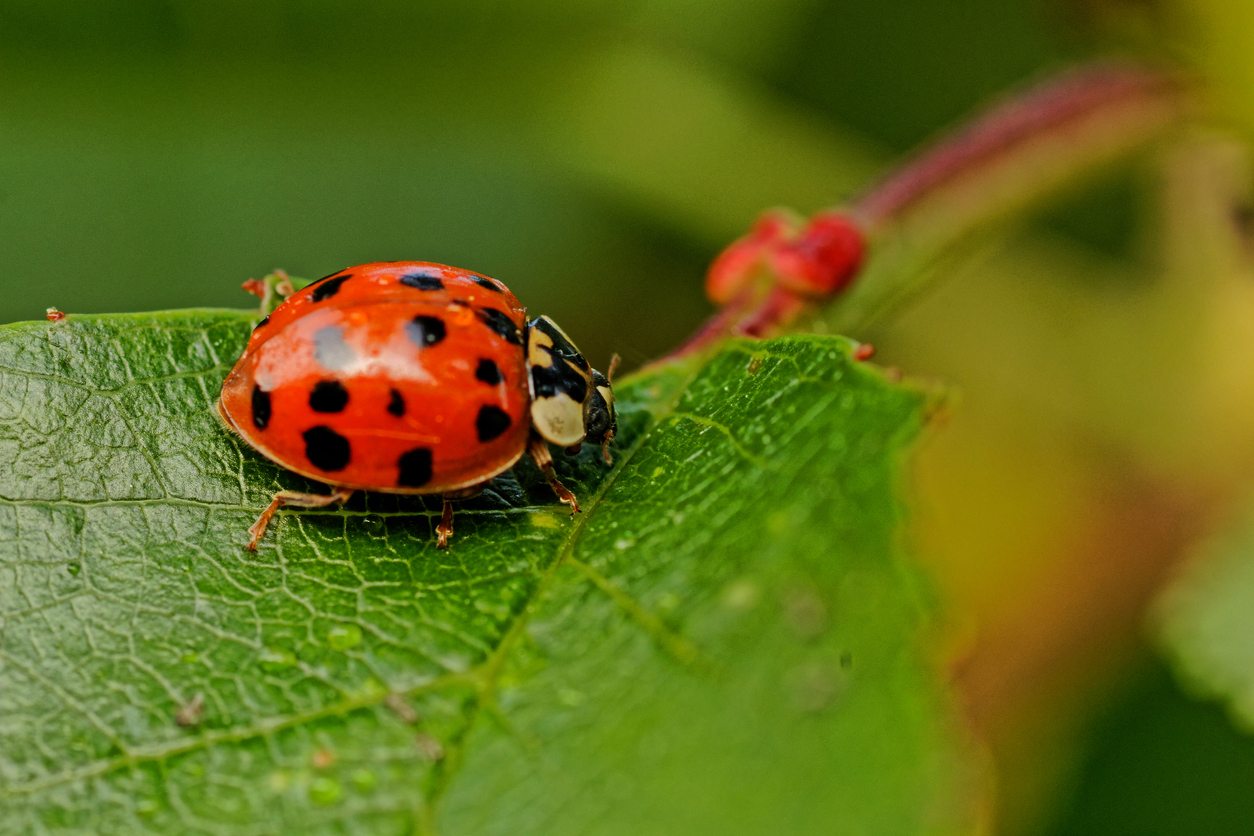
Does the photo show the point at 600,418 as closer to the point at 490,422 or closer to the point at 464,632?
the point at 490,422

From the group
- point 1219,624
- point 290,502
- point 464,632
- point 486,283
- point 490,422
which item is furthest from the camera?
point 1219,624

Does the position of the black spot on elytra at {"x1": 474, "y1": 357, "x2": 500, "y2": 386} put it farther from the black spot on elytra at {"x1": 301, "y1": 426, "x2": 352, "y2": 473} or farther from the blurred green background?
the blurred green background

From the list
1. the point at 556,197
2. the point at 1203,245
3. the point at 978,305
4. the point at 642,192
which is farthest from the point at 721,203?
the point at 1203,245

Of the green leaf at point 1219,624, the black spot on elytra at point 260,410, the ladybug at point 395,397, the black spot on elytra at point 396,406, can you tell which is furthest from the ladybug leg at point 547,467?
the green leaf at point 1219,624

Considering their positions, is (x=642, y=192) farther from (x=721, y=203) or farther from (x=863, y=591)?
(x=863, y=591)

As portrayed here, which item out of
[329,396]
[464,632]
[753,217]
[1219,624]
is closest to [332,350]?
[329,396]

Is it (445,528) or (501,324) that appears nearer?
(445,528)
